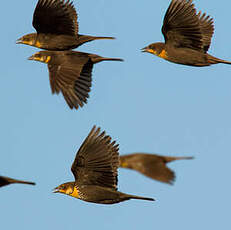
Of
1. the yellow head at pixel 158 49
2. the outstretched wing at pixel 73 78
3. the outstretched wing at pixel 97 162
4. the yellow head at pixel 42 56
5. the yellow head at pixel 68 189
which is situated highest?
the yellow head at pixel 158 49

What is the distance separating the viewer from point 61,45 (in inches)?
506

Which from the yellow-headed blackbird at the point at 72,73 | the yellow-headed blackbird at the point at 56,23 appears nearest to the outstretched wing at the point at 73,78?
the yellow-headed blackbird at the point at 72,73

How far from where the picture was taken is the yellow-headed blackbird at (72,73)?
39.3 ft

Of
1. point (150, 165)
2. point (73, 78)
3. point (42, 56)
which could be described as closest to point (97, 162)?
point (150, 165)

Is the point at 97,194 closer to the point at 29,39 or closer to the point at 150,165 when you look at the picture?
the point at 150,165

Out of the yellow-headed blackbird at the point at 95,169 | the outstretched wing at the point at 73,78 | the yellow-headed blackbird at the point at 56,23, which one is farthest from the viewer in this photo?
the yellow-headed blackbird at the point at 56,23

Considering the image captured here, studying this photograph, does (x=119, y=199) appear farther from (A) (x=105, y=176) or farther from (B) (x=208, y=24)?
(B) (x=208, y=24)

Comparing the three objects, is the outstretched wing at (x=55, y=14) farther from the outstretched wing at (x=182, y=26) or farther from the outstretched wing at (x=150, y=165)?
the outstretched wing at (x=150, y=165)

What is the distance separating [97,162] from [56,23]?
127 inches

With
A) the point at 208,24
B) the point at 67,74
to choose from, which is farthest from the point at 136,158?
the point at 208,24

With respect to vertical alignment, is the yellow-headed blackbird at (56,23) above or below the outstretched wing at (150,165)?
above

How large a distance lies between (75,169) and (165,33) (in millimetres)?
3348

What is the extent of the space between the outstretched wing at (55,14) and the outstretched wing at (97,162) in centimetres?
268

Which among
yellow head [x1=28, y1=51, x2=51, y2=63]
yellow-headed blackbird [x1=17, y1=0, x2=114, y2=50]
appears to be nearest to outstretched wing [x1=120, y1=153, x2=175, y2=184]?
yellow head [x1=28, y1=51, x2=51, y2=63]
